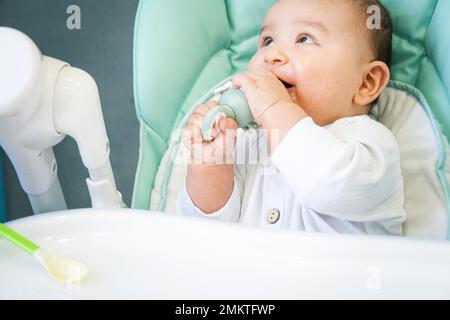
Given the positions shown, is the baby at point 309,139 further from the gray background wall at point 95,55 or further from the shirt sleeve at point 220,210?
the gray background wall at point 95,55

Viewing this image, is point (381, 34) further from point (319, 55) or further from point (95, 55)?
point (95, 55)

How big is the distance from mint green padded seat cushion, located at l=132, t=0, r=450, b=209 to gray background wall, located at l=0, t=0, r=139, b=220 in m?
0.12

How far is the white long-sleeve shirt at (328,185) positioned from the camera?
597 mm

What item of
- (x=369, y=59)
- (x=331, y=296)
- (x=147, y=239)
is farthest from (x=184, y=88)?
(x=331, y=296)

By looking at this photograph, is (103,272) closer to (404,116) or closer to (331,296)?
(331,296)

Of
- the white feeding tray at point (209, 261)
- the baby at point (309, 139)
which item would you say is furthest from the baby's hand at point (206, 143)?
the white feeding tray at point (209, 261)

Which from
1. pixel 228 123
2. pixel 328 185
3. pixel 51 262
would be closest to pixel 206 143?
pixel 228 123

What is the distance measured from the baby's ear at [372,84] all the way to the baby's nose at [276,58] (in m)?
0.14

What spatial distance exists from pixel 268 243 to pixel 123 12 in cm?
63

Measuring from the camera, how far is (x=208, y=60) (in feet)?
2.98

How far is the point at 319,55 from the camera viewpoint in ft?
2.46

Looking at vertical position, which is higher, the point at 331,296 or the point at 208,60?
the point at 208,60
